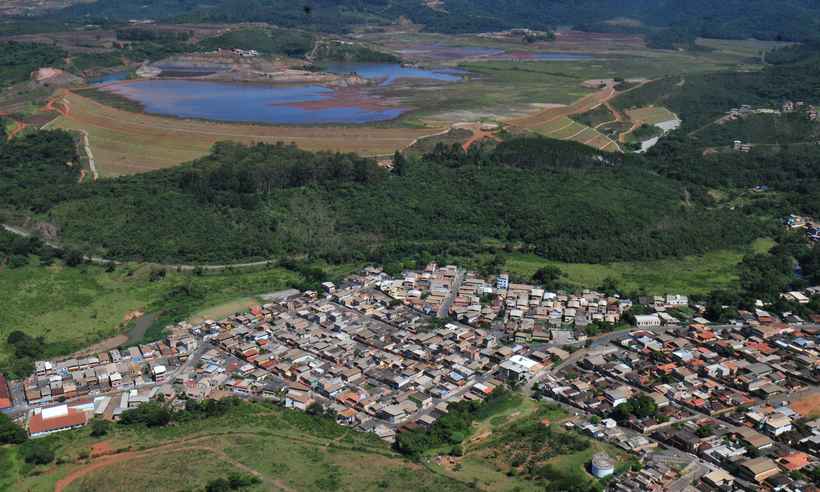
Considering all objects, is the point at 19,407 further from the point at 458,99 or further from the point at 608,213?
the point at 458,99

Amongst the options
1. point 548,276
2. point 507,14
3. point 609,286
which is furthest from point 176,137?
point 507,14

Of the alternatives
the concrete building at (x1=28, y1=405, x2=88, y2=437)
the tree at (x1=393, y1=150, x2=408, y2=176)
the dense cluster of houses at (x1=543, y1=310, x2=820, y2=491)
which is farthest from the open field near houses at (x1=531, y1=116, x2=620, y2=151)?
the concrete building at (x1=28, y1=405, x2=88, y2=437)

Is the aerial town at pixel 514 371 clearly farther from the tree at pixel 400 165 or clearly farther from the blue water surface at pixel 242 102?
the blue water surface at pixel 242 102

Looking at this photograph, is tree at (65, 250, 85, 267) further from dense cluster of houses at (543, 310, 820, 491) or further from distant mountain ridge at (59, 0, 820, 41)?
distant mountain ridge at (59, 0, 820, 41)

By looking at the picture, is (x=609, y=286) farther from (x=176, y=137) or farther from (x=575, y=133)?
(x=176, y=137)

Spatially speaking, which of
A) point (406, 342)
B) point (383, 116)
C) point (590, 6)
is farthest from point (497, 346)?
point (590, 6)
